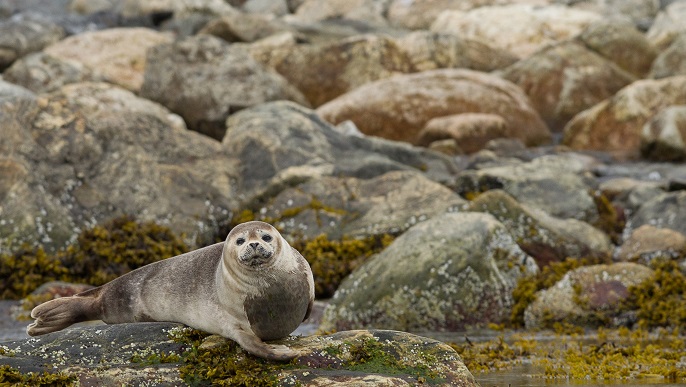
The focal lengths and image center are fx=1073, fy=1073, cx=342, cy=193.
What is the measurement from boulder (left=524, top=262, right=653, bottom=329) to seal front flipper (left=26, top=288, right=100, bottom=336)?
5.43 m

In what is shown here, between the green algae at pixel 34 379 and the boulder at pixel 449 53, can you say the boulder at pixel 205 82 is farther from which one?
the green algae at pixel 34 379

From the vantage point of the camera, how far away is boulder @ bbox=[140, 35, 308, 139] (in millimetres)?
20344

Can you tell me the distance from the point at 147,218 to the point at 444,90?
12036 millimetres

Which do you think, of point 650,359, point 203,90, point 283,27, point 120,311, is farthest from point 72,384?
point 283,27

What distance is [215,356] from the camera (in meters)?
6.27

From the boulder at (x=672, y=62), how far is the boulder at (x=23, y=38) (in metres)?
17.0

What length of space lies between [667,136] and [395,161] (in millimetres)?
8145

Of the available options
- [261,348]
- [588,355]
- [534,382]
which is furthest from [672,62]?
[261,348]

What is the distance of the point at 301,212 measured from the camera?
14797 millimetres

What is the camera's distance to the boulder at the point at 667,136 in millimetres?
22156

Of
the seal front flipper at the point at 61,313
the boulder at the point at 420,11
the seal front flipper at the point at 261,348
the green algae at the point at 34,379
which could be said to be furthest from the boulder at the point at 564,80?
the green algae at the point at 34,379

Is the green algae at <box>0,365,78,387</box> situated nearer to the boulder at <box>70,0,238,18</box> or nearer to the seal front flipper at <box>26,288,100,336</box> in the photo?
the seal front flipper at <box>26,288,100,336</box>

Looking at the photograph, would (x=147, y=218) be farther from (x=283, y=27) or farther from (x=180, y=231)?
(x=283, y=27)

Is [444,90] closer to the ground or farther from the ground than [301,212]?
closer to the ground
